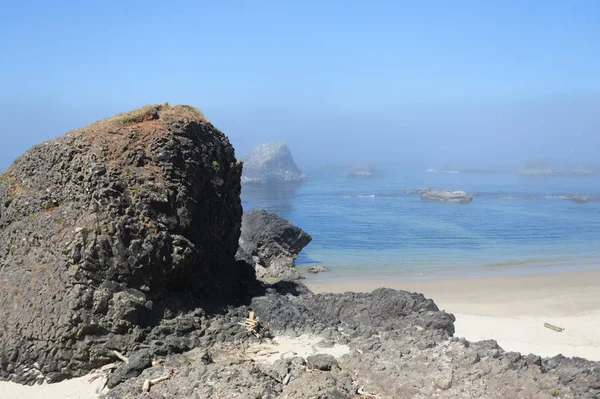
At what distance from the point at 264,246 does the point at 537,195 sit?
4038 cm

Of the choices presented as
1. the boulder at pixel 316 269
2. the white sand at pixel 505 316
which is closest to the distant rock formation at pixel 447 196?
the white sand at pixel 505 316

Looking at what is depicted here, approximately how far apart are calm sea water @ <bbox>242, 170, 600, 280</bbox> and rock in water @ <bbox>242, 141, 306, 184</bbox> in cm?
312

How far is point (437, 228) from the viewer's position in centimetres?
3991

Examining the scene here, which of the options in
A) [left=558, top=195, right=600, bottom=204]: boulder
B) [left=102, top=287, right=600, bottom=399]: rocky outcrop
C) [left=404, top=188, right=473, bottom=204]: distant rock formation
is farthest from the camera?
[left=558, top=195, right=600, bottom=204]: boulder

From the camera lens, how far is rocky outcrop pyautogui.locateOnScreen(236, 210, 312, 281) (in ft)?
85.1

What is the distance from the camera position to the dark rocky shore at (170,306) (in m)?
9.87

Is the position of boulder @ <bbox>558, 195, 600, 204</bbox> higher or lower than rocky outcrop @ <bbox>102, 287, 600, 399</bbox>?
lower

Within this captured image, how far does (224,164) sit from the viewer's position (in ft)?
47.1

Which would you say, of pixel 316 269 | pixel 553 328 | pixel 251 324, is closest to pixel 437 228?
pixel 316 269

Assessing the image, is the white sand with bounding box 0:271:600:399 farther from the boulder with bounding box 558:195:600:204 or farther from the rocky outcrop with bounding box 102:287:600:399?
the boulder with bounding box 558:195:600:204

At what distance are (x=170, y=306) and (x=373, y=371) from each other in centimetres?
434

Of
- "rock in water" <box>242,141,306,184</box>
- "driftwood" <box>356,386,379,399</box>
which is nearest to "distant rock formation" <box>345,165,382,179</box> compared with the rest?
"rock in water" <box>242,141,306,184</box>

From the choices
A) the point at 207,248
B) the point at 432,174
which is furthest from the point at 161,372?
the point at 432,174

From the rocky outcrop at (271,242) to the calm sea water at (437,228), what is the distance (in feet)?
3.89
